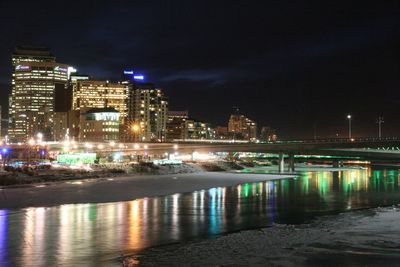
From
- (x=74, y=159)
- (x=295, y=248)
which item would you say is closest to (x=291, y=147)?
(x=74, y=159)

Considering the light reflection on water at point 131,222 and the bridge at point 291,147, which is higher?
the bridge at point 291,147

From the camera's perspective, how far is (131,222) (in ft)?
107

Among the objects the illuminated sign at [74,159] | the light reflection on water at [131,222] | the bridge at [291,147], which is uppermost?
the bridge at [291,147]

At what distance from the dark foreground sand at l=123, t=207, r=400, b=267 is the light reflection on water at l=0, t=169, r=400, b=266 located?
188cm

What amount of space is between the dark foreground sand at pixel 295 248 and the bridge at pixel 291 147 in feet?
267

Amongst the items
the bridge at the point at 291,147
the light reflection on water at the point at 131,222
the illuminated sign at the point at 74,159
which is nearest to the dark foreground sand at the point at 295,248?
the light reflection on water at the point at 131,222

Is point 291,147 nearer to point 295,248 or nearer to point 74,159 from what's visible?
point 74,159

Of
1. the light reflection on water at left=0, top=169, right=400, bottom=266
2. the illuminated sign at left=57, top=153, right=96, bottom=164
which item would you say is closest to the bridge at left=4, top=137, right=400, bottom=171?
the illuminated sign at left=57, top=153, right=96, bottom=164

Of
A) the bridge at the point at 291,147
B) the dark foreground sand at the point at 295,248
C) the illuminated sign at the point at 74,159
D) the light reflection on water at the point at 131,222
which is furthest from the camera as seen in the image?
the illuminated sign at the point at 74,159

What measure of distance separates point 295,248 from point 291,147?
327 feet

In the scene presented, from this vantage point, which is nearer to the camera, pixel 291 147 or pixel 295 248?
pixel 295 248

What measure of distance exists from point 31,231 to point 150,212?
447 inches

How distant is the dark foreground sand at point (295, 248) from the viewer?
20.7 m

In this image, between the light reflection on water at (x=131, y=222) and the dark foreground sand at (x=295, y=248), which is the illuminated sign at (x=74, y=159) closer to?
the light reflection on water at (x=131, y=222)
